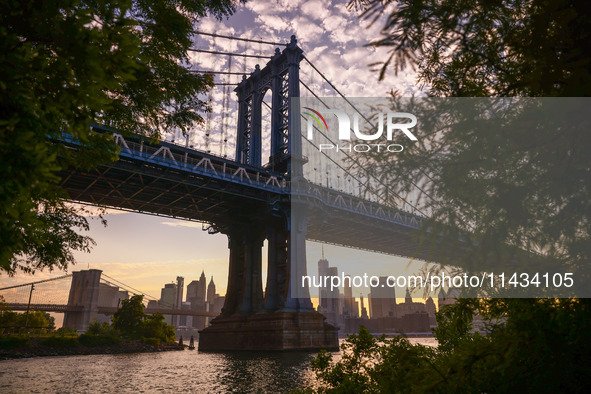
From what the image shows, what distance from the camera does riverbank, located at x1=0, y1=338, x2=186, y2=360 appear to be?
109 feet

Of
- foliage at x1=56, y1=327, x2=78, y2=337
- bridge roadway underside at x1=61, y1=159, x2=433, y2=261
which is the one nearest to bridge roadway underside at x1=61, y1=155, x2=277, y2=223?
bridge roadway underside at x1=61, y1=159, x2=433, y2=261

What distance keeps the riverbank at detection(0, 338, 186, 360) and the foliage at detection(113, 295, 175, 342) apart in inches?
73.3

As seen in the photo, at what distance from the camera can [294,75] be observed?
50.9m

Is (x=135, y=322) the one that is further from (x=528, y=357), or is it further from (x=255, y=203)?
(x=528, y=357)

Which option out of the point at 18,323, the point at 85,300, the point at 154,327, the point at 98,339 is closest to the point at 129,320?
the point at 154,327

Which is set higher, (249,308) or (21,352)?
(249,308)

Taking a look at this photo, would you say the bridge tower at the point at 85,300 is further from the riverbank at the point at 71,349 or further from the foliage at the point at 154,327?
the riverbank at the point at 71,349

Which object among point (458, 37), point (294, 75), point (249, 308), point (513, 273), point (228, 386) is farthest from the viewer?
point (294, 75)

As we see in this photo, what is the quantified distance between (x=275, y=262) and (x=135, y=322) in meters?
20.8

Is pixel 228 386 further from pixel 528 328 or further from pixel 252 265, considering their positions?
pixel 252 265

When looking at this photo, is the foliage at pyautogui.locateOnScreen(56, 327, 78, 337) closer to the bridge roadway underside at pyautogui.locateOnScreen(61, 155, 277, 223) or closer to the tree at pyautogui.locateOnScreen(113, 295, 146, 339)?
the tree at pyautogui.locateOnScreen(113, 295, 146, 339)

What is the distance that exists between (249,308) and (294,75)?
99.8 ft

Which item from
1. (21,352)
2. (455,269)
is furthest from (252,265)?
(455,269)

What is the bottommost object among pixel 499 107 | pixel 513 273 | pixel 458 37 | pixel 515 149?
pixel 513 273
